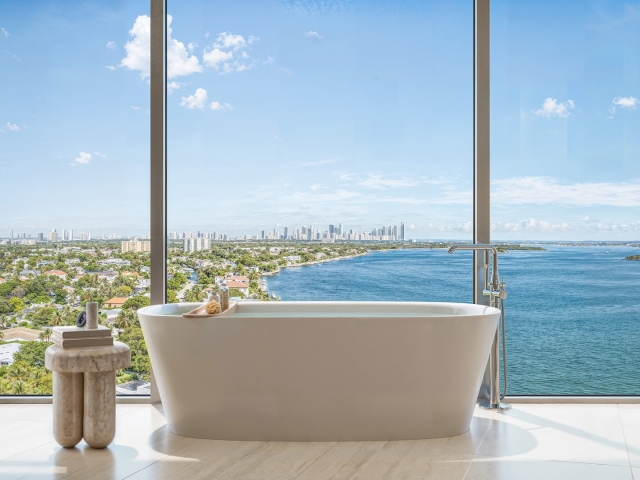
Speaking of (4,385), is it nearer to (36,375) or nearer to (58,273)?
(36,375)

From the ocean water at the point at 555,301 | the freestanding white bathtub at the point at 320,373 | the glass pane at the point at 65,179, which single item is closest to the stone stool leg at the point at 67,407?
the freestanding white bathtub at the point at 320,373

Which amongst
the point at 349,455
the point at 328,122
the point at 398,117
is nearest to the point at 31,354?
the point at 349,455

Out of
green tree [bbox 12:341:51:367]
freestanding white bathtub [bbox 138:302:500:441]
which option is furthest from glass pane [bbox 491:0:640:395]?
green tree [bbox 12:341:51:367]

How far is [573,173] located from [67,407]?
8280 mm

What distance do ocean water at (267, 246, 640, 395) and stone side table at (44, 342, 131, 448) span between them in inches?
287

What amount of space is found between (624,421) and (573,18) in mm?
9307

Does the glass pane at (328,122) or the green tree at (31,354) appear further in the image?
the glass pane at (328,122)

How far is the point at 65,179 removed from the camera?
4.95 m

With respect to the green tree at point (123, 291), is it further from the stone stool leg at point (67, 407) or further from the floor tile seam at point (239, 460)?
the floor tile seam at point (239, 460)

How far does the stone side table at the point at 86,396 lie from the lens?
260 cm

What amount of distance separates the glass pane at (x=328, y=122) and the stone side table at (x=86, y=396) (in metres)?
5.32

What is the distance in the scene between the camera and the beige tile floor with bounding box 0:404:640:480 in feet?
7.57

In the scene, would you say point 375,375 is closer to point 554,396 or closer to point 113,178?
point 554,396

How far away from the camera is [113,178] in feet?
17.3
